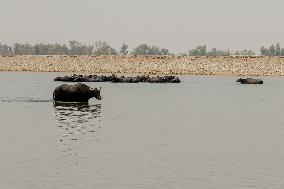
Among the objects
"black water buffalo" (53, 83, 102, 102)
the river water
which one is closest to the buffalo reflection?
the river water

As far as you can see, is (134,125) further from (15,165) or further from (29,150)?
(15,165)

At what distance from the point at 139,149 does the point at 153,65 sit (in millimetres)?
132363

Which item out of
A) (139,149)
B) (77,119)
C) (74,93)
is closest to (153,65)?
(74,93)

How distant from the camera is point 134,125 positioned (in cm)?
3094

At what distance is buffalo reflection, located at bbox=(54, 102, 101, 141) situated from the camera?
2769 cm

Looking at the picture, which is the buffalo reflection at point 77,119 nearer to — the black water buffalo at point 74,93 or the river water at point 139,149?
the river water at point 139,149

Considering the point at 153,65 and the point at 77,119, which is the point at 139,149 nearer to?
the point at 77,119

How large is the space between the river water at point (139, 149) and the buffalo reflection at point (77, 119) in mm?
42

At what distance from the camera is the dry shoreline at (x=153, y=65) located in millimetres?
146125

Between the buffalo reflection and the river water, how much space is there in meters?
0.04

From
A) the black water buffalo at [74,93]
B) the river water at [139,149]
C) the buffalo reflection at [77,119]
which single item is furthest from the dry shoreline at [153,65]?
the river water at [139,149]

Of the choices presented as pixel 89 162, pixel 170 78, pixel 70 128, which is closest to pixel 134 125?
pixel 70 128

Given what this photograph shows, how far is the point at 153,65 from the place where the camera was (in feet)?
509

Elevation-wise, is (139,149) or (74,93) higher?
(74,93)
